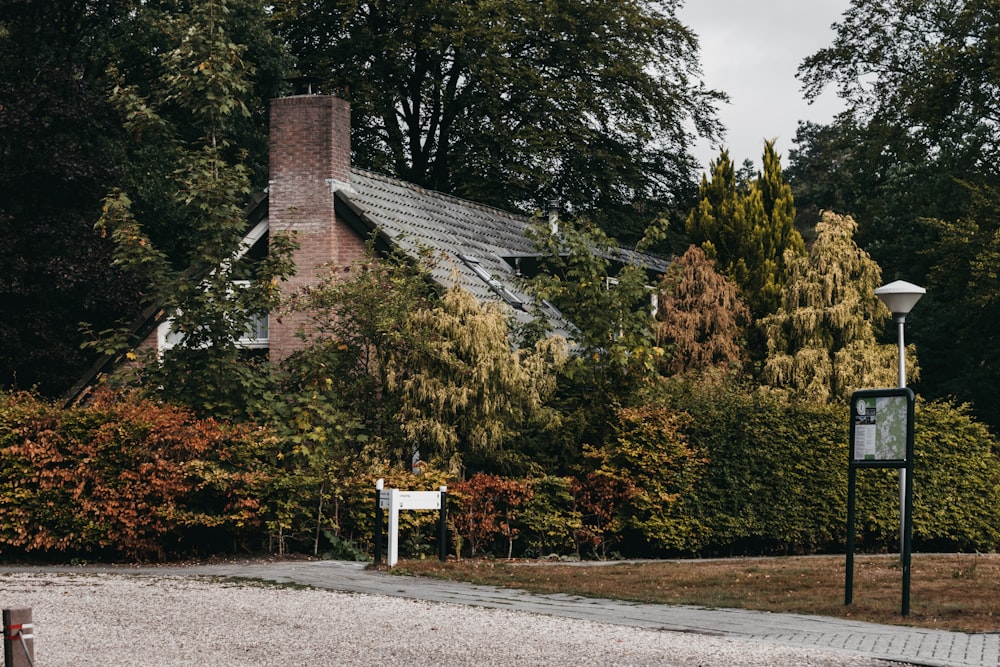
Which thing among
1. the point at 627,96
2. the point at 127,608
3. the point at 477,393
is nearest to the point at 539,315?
the point at 477,393

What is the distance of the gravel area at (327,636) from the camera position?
10.5 m

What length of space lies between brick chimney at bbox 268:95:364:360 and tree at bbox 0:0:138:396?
4702 millimetres

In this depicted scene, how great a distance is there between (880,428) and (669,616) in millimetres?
3135

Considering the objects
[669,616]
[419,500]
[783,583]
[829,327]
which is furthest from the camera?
[829,327]

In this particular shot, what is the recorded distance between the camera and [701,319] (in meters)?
28.4

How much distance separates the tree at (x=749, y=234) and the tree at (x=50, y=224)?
13.0 meters

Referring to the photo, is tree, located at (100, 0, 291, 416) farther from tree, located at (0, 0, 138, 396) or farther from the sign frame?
the sign frame

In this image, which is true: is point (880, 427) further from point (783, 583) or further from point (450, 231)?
point (450, 231)

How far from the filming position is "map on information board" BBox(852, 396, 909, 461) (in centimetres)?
1416

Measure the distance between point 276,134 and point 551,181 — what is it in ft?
54.0

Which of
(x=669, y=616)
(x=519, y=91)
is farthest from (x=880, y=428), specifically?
(x=519, y=91)

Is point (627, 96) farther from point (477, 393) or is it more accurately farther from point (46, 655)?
point (46, 655)

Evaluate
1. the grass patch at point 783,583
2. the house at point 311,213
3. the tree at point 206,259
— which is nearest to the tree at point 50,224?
the house at point 311,213

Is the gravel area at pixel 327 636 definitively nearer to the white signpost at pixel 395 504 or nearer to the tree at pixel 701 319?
the white signpost at pixel 395 504
